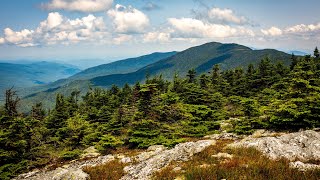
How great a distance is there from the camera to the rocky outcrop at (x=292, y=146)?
40.8 feet

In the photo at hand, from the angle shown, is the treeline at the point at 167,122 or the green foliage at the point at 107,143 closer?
the treeline at the point at 167,122

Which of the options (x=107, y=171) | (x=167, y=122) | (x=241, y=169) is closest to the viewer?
Answer: (x=241, y=169)

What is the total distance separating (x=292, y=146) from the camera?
1352cm

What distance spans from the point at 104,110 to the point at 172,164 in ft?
135

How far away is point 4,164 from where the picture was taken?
26.1 metres

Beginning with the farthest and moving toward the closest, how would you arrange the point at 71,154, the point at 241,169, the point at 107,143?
the point at 71,154, the point at 107,143, the point at 241,169

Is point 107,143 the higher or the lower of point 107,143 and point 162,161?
the lower

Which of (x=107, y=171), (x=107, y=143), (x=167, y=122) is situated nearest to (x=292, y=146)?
(x=107, y=171)

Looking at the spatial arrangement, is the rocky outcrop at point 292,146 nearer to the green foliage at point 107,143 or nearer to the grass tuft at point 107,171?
the grass tuft at point 107,171

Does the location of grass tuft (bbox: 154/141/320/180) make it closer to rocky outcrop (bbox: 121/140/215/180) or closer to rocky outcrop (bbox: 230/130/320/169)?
rocky outcrop (bbox: 230/130/320/169)

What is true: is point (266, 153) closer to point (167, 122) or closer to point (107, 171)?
point (107, 171)

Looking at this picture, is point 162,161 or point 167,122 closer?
point 162,161

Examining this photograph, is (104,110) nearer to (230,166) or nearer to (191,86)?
(191,86)

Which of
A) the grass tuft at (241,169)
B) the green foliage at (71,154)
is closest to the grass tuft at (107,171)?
the grass tuft at (241,169)
